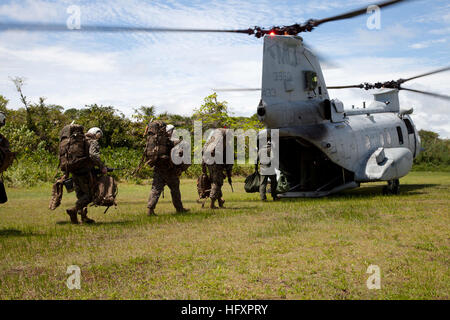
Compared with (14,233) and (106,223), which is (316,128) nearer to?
(106,223)

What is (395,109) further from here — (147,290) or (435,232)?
(147,290)

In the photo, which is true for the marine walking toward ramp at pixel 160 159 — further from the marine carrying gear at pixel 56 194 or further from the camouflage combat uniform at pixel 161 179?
the marine carrying gear at pixel 56 194

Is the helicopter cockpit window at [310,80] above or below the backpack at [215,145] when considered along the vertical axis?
above

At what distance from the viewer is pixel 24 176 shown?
2112 cm

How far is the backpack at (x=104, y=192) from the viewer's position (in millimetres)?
9133

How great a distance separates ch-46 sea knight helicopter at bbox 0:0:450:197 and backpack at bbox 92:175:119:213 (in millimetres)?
4428

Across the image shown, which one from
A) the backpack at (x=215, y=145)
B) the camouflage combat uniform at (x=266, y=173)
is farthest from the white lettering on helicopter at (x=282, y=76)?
the backpack at (x=215, y=145)

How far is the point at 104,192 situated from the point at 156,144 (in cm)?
169

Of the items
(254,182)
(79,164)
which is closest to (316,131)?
(254,182)

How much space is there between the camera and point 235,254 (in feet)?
20.1

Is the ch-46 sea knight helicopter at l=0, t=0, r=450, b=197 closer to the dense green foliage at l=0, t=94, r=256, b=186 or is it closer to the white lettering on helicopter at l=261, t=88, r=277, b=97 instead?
the white lettering on helicopter at l=261, t=88, r=277, b=97

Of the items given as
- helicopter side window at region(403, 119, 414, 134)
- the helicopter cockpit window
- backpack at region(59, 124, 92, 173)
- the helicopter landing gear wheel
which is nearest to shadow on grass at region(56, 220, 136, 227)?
backpack at region(59, 124, 92, 173)

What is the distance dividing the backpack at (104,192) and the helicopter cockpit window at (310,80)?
20.7 feet

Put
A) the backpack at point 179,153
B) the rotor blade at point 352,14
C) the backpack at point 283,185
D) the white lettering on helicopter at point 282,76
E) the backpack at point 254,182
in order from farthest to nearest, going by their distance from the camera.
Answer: the backpack at point 254,182
the backpack at point 283,185
the white lettering on helicopter at point 282,76
the backpack at point 179,153
the rotor blade at point 352,14
